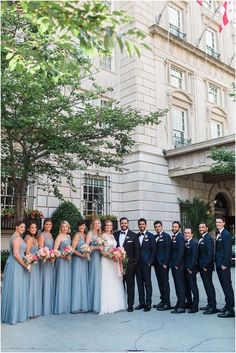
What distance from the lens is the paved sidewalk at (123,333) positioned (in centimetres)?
557

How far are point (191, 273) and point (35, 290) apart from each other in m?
3.48

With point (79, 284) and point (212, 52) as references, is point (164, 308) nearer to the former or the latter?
point (79, 284)

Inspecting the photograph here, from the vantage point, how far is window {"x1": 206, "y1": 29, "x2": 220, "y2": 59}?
24234 millimetres

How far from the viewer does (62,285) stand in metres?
7.96

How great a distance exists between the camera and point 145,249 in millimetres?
8539

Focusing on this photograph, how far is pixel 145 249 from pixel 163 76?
48.5 ft

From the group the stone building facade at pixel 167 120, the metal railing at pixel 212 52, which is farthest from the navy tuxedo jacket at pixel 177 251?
the metal railing at pixel 212 52

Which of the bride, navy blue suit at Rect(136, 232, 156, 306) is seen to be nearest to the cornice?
navy blue suit at Rect(136, 232, 156, 306)

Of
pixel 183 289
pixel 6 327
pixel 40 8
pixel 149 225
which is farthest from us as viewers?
pixel 149 225

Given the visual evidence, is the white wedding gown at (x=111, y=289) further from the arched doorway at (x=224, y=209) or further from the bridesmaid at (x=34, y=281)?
the arched doorway at (x=224, y=209)

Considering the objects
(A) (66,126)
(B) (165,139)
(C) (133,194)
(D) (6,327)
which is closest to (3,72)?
(A) (66,126)

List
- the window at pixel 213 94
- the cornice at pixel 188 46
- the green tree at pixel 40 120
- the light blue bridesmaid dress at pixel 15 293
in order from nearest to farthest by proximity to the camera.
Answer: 1. the light blue bridesmaid dress at pixel 15 293
2. the green tree at pixel 40 120
3. the cornice at pixel 188 46
4. the window at pixel 213 94

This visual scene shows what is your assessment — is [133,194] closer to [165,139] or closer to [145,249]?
[165,139]

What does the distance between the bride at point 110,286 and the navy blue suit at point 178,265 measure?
1.27 m
